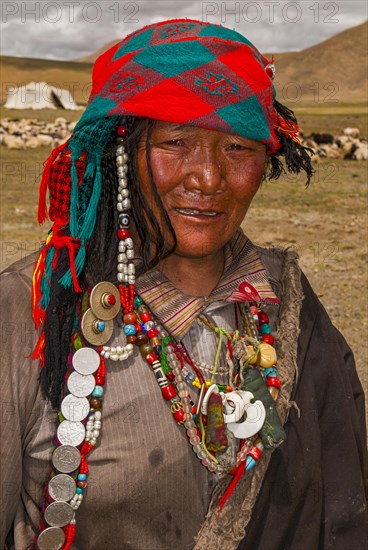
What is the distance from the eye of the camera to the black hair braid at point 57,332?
1.74 meters

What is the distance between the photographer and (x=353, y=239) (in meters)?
8.98

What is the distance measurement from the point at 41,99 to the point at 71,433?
126ft

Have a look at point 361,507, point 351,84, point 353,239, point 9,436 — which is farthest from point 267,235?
point 351,84

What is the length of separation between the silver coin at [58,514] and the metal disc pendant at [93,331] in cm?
42

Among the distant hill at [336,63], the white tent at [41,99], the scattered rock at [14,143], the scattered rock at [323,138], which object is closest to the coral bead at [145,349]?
the scattered rock at [14,143]

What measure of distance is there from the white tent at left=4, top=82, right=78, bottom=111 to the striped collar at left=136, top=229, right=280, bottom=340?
3608 centimetres

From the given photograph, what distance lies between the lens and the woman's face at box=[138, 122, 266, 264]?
1.79 m

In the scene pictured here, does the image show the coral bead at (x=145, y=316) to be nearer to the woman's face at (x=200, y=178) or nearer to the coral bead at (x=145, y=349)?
the coral bead at (x=145, y=349)

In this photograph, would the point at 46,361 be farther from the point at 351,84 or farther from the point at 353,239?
the point at 351,84

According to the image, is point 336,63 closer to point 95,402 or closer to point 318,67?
point 318,67

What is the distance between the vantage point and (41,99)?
1492 inches

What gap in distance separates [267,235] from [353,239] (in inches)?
44.0

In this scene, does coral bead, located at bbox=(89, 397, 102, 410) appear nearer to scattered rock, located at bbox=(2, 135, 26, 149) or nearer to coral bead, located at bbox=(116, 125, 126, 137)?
coral bead, located at bbox=(116, 125, 126, 137)

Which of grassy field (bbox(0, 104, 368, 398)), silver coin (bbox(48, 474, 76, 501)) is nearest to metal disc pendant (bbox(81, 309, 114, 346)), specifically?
silver coin (bbox(48, 474, 76, 501))
